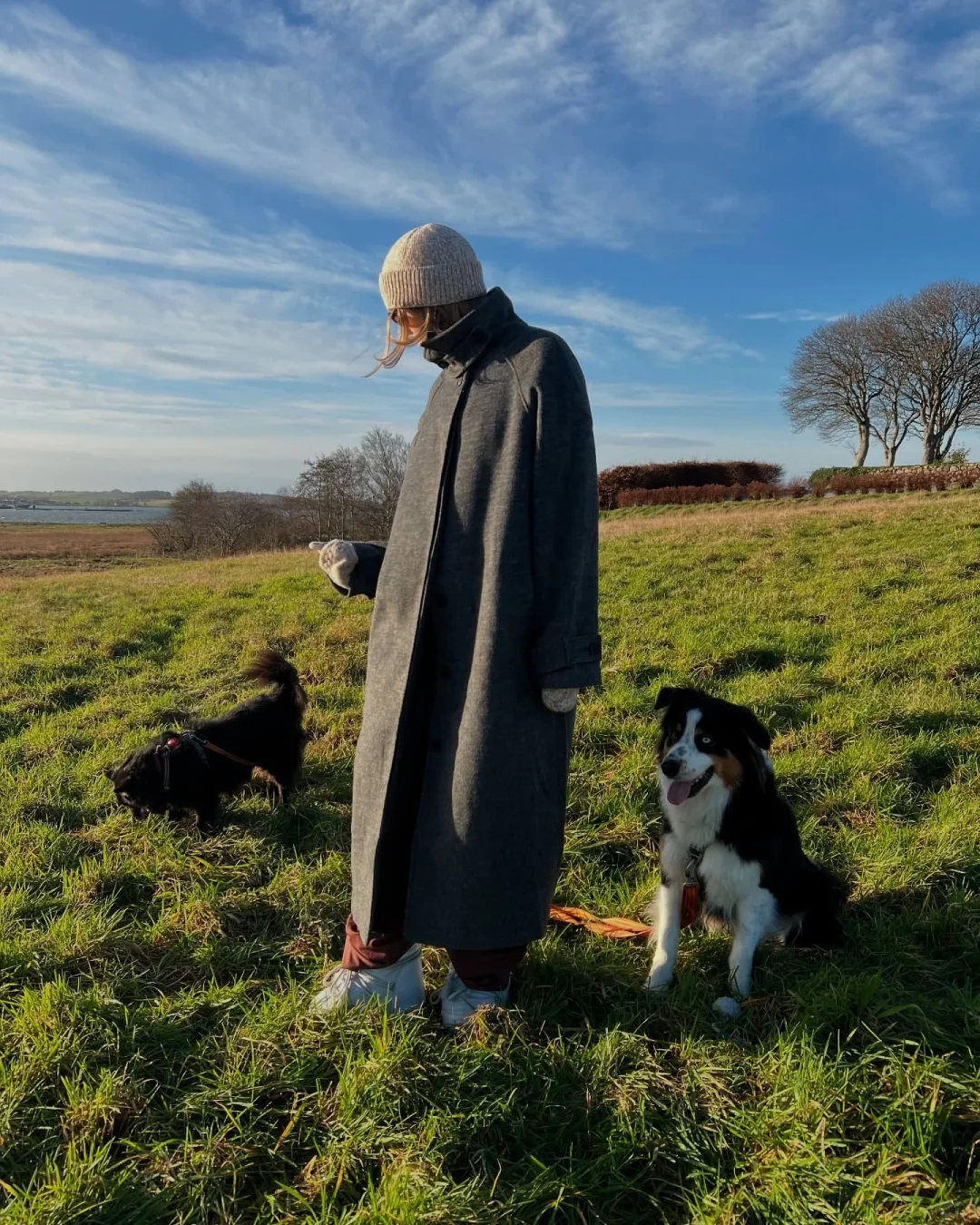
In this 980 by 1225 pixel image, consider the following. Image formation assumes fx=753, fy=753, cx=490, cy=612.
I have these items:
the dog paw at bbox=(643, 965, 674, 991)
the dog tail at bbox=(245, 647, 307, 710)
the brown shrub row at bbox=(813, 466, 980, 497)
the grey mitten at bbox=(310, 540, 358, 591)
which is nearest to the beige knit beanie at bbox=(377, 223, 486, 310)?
the grey mitten at bbox=(310, 540, 358, 591)

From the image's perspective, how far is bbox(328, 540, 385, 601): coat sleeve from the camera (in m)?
2.59

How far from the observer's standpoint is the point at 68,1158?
2.05 meters

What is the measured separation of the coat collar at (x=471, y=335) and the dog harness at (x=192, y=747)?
9.43 feet

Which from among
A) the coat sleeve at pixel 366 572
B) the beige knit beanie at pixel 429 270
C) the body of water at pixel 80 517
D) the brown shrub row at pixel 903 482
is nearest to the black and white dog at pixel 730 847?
the coat sleeve at pixel 366 572

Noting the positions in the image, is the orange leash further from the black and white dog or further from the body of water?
the body of water

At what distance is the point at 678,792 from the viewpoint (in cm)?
281

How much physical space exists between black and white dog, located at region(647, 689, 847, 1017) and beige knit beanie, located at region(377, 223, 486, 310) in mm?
1698

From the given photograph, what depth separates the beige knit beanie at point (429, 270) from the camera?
2.29 m

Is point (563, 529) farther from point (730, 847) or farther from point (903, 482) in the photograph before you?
point (903, 482)

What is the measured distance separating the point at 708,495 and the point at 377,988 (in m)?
24.9

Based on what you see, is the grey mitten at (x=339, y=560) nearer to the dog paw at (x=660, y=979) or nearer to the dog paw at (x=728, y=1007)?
the dog paw at (x=660, y=979)

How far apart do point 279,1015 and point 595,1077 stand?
1.07 m

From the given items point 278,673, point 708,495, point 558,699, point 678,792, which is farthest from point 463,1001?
point 708,495

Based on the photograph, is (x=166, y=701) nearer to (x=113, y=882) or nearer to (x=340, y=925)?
(x=113, y=882)
